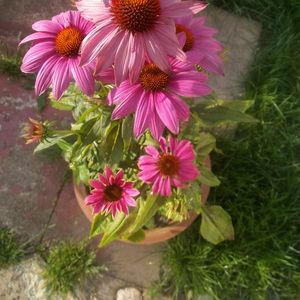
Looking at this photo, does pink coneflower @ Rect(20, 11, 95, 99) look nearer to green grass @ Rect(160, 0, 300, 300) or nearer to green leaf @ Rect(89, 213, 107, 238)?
green leaf @ Rect(89, 213, 107, 238)

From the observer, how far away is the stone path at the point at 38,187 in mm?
1494

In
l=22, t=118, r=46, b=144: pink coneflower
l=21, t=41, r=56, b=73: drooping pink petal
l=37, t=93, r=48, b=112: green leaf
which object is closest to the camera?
l=21, t=41, r=56, b=73: drooping pink petal

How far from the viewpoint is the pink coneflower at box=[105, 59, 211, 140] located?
749 mm

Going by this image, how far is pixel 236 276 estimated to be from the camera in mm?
1480

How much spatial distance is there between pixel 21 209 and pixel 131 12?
1.02m

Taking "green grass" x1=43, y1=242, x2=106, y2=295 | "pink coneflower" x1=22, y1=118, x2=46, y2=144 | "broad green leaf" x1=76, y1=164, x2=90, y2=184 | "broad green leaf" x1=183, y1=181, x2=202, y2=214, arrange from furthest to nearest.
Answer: "green grass" x1=43, y1=242, x2=106, y2=295
"broad green leaf" x1=76, y1=164, x2=90, y2=184
"broad green leaf" x1=183, y1=181, x2=202, y2=214
"pink coneflower" x1=22, y1=118, x2=46, y2=144

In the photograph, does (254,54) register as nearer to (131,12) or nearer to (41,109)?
(41,109)

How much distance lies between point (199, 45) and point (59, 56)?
249 mm

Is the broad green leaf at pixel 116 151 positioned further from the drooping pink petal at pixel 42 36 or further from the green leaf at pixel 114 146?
the drooping pink petal at pixel 42 36

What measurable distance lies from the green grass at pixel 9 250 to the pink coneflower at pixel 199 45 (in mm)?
950

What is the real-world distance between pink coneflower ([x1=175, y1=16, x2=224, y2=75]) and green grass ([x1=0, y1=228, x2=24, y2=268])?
37.4 inches

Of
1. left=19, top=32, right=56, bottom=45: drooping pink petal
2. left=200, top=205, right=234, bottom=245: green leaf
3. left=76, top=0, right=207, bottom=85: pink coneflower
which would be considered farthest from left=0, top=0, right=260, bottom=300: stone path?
left=76, top=0, right=207, bottom=85: pink coneflower

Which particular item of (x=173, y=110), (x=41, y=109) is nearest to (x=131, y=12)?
(x=173, y=110)

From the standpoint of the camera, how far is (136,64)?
706 mm
